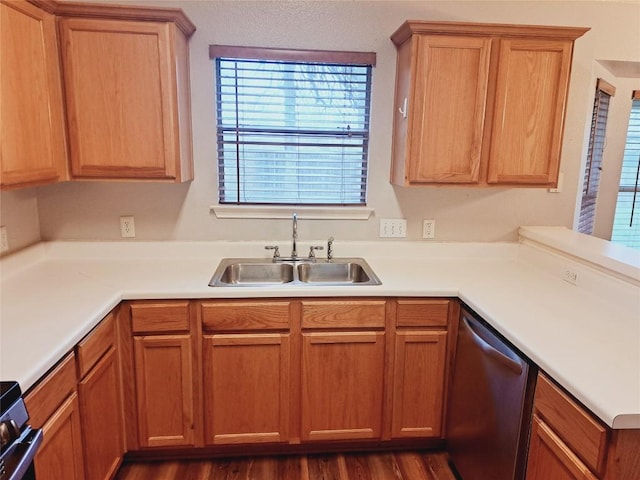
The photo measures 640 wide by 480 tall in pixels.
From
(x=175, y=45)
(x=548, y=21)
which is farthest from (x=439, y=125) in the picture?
(x=175, y=45)

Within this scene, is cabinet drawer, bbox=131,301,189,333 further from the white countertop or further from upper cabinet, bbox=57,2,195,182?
upper cabinet, bbox=57,2,195,182

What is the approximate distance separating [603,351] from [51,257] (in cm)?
262

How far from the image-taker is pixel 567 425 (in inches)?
51.4

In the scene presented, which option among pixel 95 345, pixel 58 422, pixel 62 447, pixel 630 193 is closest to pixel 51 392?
pixel 58 422

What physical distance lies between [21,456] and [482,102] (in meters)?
2.25

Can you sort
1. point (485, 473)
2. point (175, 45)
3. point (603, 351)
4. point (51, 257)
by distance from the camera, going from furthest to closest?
point (51, 257) < point (175, 45) < point (485, 473) < point (603, 351)

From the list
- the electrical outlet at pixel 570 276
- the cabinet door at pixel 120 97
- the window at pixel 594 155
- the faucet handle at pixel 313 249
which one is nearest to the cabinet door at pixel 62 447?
the cabinet door at pixel 120 97

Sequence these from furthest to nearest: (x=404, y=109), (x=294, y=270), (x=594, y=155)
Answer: (x=594, y=155), (x=294, y=270), (x=404, y=109)

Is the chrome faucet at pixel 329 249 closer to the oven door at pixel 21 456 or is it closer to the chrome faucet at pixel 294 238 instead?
the chrome faucet at pixel 294 238

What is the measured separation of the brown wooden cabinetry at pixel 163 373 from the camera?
2.01 meters

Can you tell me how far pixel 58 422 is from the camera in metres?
1.45

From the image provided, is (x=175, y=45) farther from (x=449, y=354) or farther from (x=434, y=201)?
(x=449, y=354)

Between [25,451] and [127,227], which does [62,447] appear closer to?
[25,451]

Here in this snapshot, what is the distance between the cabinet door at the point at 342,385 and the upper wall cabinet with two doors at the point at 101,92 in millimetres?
1109
